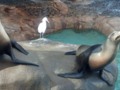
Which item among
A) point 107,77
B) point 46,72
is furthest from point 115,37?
point 46,72

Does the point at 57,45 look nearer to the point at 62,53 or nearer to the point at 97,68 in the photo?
the point at 62,53

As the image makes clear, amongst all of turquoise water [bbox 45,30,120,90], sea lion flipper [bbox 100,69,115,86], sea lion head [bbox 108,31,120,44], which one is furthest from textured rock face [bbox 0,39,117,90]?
turquoise water [bbox 45,30,120,90]

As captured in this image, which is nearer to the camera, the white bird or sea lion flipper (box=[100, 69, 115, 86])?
sea lion flipper (box=[100, 69, 115, 86])

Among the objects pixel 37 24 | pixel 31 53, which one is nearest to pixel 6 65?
pixel 31 53

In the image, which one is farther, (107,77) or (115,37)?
(107,77)

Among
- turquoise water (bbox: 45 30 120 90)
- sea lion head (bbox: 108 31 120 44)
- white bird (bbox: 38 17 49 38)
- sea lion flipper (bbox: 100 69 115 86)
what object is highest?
sea lion head (bbox: 108 31 120 44)

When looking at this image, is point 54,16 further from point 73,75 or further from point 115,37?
point 73,75

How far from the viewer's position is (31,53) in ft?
16.6

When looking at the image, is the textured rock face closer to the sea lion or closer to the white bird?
the sea lion

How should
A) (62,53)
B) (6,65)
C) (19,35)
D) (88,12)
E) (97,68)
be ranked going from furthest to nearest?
(88,12) → (19,35) → (62,53) → (97,68) → (6,65)

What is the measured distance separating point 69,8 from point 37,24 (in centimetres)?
152

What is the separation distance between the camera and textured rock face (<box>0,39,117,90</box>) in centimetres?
431

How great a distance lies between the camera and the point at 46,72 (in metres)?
4.66

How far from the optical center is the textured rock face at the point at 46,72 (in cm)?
431
